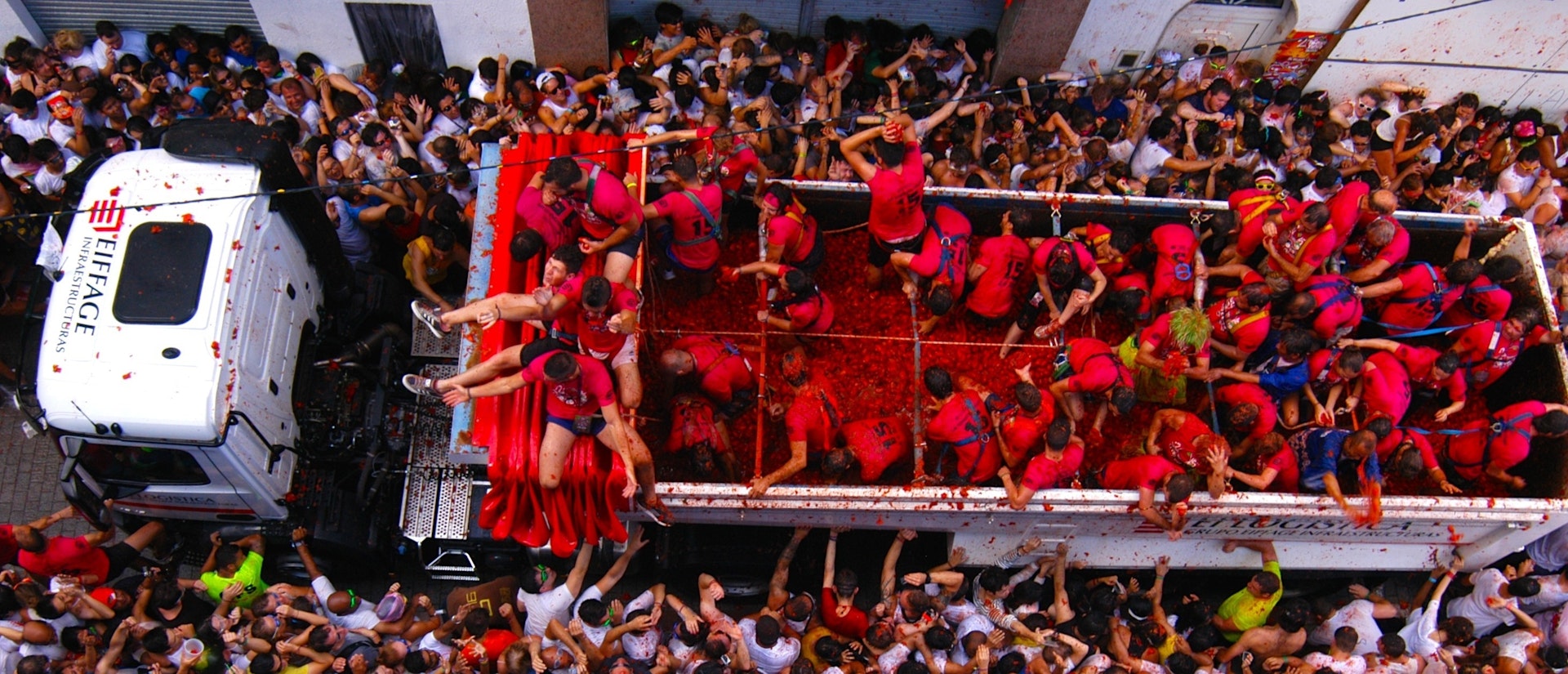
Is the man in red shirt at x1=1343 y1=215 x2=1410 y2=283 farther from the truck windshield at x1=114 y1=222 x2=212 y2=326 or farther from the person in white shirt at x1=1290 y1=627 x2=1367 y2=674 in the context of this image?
the truck windshield at x1=114 y1=222 x2=212 y2=326

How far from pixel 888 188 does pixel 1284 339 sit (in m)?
3.23

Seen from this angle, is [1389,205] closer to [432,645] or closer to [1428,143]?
[1428,143]

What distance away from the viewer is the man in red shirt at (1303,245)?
7605mm

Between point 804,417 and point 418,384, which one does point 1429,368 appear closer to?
point 804,417

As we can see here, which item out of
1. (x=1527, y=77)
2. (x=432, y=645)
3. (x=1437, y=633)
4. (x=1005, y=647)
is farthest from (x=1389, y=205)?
(x=432, y=645)

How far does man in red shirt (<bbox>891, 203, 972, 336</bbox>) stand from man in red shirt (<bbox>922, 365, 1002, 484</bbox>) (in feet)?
1.99

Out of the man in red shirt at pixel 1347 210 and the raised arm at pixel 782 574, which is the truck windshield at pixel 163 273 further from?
the man in red shirt at pixel 1347 210

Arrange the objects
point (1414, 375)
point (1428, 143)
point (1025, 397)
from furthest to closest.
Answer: point (1428, 143)
point (1414, 375)
point (1025, 397)

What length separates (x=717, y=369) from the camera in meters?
7.33

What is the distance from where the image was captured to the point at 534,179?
24.5 feet

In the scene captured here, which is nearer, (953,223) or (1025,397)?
(1025,397)

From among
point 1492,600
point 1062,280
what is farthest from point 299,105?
point 1492,600

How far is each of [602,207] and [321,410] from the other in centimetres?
311

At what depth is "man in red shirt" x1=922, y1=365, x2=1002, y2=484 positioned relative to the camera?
7.21 m
